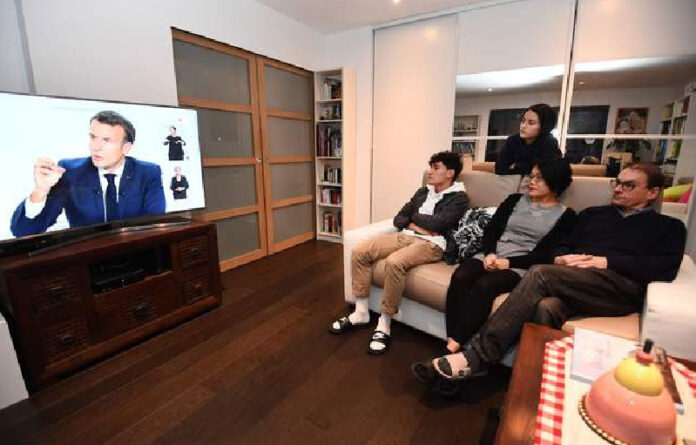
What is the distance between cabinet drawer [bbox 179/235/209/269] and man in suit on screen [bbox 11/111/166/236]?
28 centimetres

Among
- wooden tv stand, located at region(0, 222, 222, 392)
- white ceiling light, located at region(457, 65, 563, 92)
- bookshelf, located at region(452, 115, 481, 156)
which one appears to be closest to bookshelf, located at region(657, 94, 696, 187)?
white ceiling light, located at region(457, 65, 563, 92)

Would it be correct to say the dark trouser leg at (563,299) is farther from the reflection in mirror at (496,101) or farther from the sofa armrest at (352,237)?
the reflection in mirror at (496,101)

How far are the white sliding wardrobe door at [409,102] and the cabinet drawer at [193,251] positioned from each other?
217cm

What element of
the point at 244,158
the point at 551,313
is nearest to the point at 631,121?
the point at 551,313

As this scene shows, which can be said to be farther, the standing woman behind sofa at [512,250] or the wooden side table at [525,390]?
the standing woman behind sofa at [512,250]

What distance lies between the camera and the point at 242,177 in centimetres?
321

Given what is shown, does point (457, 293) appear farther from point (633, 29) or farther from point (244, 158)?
point (633, 29)

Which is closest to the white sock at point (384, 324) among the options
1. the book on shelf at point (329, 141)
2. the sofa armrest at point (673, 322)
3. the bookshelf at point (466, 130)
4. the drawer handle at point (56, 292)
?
the sofa armrest at point (673, 322)

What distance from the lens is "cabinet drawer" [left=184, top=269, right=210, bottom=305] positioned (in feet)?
7.35

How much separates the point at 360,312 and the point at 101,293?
146 cm

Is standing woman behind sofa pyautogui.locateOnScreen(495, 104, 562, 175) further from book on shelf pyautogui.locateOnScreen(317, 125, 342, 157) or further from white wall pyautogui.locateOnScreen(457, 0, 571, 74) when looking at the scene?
book on shelf pyautogui.locateOnScreen(317, 125, 342, 157)

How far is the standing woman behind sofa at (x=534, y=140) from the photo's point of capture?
208cm

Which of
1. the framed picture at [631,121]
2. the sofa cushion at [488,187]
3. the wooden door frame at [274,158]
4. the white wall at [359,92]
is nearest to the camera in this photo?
the sofa cushion at [488,187]

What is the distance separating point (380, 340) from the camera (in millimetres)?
1918
